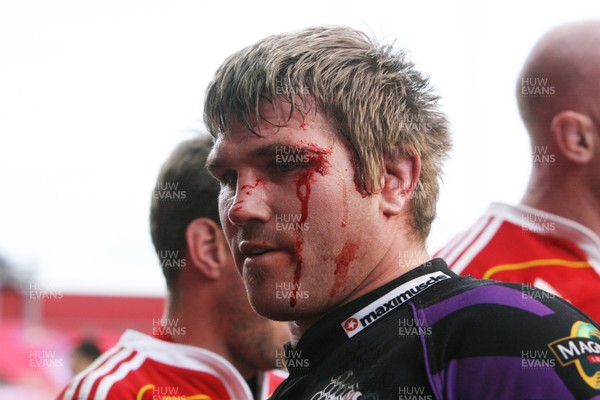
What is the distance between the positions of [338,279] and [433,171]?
0.98 ft

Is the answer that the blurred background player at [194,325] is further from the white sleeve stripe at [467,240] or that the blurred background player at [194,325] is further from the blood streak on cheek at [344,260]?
the blood streak on cheek at [344,260]

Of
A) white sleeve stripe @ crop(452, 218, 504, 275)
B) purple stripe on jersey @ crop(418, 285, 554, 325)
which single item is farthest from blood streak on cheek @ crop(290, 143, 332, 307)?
white sleeve stripe @ crop(452, 218, 504, 275)

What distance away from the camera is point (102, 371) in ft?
8.05

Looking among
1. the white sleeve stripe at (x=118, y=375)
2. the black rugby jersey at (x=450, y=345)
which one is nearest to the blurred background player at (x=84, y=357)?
the white sleeve stripe at (x=118, y=375)

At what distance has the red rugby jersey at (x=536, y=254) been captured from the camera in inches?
88.7

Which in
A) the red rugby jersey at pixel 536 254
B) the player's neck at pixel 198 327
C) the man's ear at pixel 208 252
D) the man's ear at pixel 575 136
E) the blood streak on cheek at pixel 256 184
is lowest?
the player's neck at pixel 198 327

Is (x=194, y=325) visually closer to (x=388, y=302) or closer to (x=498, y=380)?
(x=388, y=302)

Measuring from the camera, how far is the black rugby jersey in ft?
3.71

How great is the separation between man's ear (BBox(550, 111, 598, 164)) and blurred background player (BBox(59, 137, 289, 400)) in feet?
3.59

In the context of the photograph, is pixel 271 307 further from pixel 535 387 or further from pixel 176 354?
pixel 176 354

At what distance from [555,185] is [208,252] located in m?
1.16

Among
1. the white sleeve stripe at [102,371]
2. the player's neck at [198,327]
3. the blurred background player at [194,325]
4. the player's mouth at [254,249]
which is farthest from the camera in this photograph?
the player's neck at [198,327]

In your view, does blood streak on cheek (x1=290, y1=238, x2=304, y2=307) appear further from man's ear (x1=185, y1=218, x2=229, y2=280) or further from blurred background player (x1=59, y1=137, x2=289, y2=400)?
man's ear (x1=185, y1=218, x2=229, y2=280)

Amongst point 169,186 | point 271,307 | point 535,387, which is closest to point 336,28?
point 271,307
